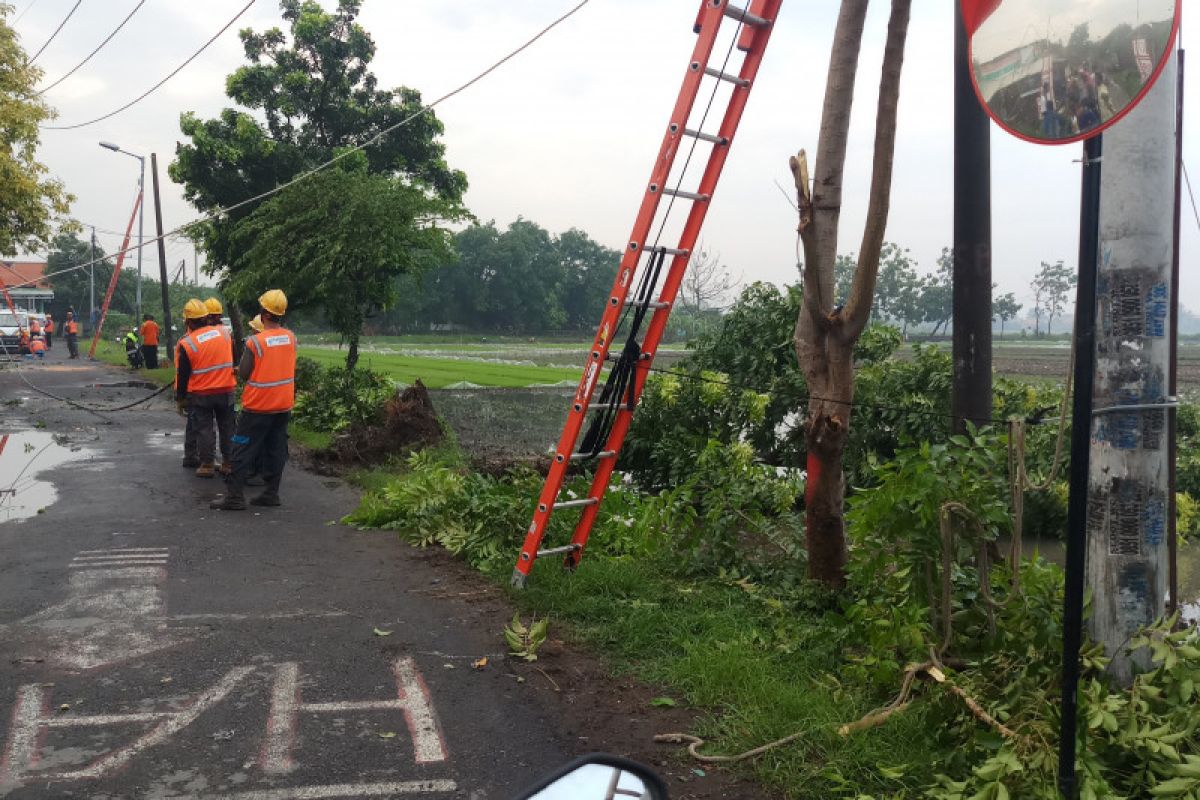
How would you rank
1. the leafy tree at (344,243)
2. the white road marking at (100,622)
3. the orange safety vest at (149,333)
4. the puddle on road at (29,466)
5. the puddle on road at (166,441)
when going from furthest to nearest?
the orange safety vest at (149,333) < the leafy tree at (344,243) < the puddle on road at (166,441) < the puddle on road at (29,466) < the white road marking at (100,622)

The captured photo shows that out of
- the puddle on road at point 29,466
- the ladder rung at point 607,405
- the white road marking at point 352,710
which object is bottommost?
the white road marking at point 352,710

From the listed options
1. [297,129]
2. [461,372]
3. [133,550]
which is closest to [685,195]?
[133,550]

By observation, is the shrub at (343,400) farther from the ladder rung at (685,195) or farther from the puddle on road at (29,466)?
the ladder rung at (685,195)

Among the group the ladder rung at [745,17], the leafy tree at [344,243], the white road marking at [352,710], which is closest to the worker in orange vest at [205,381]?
the leafy tree at [344,243]

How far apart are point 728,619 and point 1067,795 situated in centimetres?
281

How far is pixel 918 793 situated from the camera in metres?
3.86

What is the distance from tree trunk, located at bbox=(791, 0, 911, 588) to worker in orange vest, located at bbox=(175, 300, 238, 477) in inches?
268

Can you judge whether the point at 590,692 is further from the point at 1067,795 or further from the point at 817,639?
the point at 1067,795

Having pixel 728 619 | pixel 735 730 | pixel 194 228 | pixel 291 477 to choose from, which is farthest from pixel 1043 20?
pixel 194 228

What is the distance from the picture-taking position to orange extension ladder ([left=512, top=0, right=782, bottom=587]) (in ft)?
19.2

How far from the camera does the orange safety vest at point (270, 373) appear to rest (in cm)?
928

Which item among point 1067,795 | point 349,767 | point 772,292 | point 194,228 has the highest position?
point 194,228

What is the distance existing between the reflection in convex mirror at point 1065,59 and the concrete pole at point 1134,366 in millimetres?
896

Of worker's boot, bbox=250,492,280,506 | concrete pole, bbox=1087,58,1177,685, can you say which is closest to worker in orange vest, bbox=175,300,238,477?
worker's boot, bbox=250,492,280,506
